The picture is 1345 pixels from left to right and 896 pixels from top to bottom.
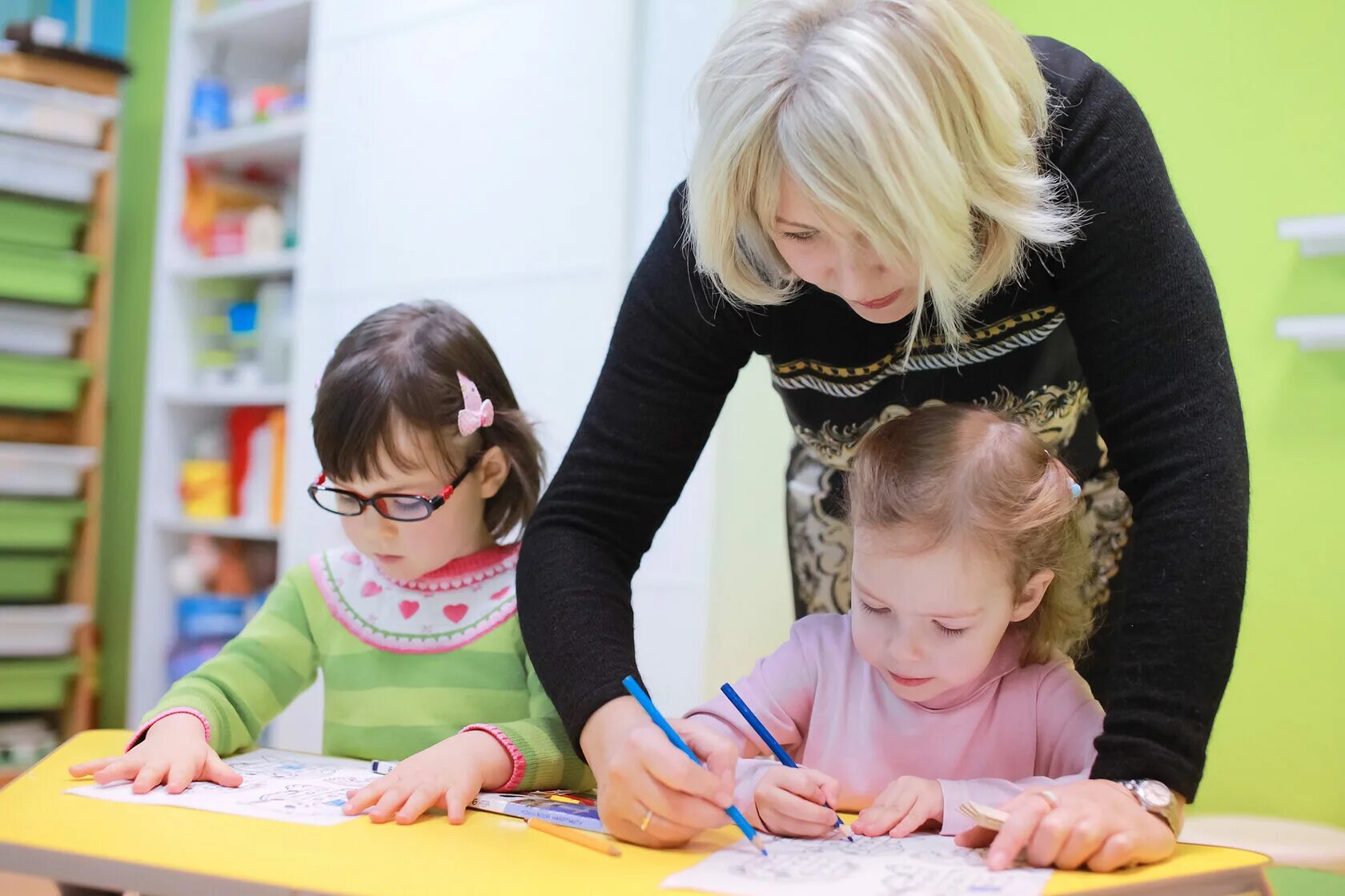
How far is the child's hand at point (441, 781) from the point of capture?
2.63 feet

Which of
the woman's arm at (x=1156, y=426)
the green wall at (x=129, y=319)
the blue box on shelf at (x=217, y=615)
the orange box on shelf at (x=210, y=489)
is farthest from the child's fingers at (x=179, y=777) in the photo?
the green wall at (x=129, y=319)

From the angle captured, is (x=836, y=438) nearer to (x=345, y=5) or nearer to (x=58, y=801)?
(x=58, y=801)

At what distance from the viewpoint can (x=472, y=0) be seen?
89.6 inches

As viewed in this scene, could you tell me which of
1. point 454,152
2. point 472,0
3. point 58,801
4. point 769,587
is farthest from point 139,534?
point 58,801

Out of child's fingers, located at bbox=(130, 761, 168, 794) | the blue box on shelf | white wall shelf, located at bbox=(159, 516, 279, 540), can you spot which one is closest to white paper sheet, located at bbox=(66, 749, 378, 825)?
child's fingers, located at bbox=(130, 761, 168, 794)

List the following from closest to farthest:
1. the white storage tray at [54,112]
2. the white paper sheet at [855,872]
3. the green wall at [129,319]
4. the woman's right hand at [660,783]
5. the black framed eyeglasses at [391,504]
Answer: the white paper sheet at [855,872] → the woman's right hand at [660,783] → the black framed eyeglasses at [391,504] → the white storage tray at [54,112] → the green wall at [129,319]

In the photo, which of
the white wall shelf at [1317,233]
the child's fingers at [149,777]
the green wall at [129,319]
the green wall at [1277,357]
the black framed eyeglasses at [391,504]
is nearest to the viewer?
the child's fingers at [149,777]

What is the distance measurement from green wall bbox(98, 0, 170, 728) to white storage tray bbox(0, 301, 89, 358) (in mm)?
454

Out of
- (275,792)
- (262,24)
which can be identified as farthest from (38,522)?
(275,792)

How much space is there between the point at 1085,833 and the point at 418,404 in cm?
72

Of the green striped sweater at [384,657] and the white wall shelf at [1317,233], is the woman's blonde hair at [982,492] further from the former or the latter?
the white wall shelf at [1317,233]

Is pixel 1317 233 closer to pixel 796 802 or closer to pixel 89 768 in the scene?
pixel 796 802

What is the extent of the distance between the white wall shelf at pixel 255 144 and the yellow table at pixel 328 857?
2113 millimetres

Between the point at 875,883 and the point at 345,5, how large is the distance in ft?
7.70
